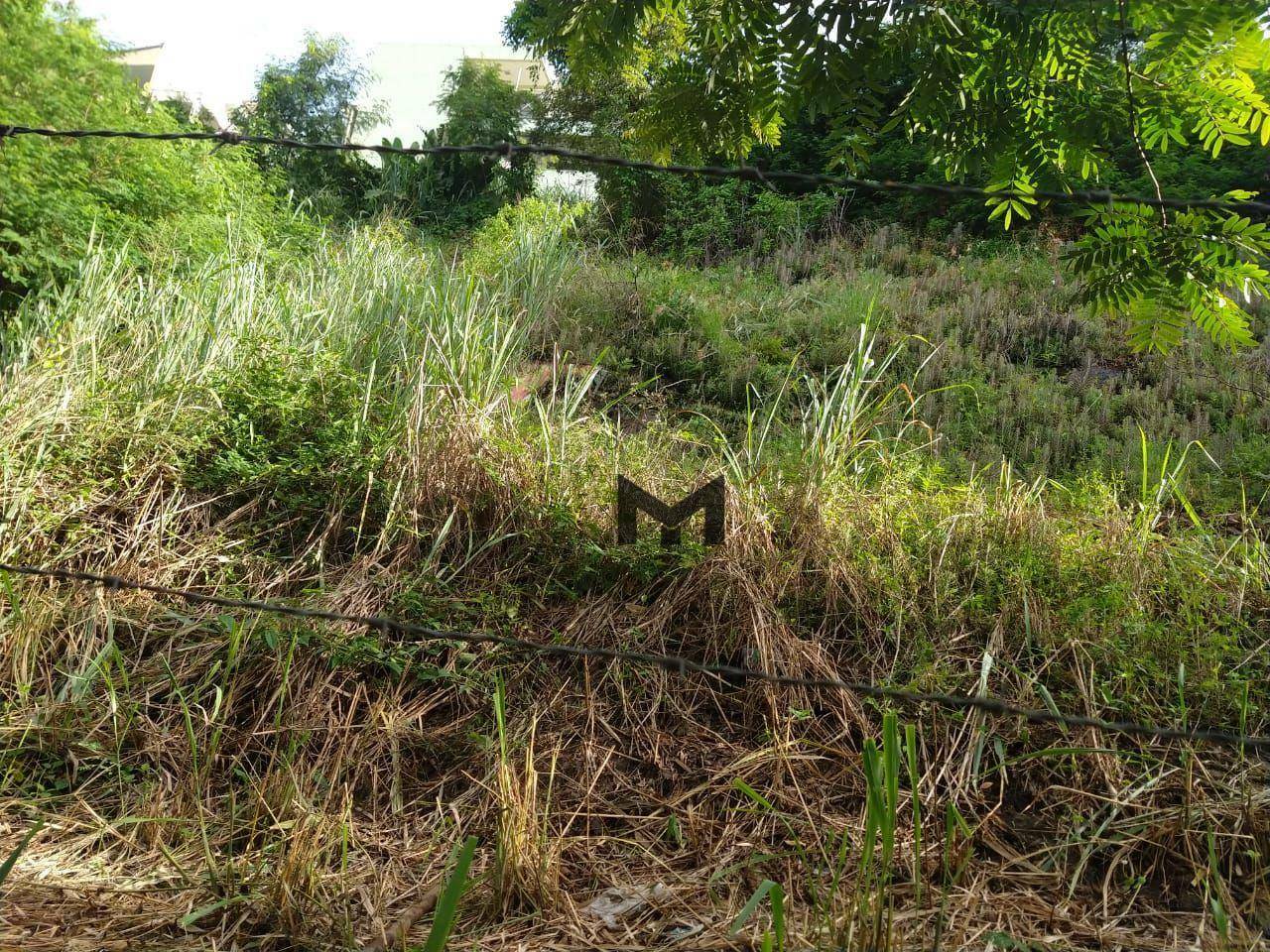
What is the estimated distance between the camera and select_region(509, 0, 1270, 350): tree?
7.30 feet

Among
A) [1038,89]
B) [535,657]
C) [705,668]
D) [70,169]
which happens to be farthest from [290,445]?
[1038,89]

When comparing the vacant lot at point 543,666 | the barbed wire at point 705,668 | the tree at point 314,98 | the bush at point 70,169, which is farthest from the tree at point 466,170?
the barbed wire at point 705,668

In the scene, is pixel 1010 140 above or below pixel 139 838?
above

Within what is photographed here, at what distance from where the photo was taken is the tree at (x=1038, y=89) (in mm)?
2227

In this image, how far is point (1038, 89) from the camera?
2635 mm

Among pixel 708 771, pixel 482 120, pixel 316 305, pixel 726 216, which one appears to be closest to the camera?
pixel 708 771

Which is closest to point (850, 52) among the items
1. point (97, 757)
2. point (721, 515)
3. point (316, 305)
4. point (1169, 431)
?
point (721, 515)

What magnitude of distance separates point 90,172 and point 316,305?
184 centimetres

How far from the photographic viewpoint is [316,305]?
16.2 ft

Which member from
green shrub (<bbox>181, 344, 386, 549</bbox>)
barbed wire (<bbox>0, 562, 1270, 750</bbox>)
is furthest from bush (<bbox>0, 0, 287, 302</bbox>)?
barbed wire (<bbox>0, 562, 1270, 750</bbox>)

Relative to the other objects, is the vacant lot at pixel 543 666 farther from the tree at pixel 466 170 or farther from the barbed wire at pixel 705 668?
the tree at pixel 466 170

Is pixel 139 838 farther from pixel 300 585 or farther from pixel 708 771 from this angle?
pixel 708 771

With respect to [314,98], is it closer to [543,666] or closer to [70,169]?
[70,169]

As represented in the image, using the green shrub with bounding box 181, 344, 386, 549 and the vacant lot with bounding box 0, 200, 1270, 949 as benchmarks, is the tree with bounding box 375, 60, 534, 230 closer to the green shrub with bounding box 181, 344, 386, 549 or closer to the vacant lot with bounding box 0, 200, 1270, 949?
the green shrub with bounding box 181, 344, 386, 549
